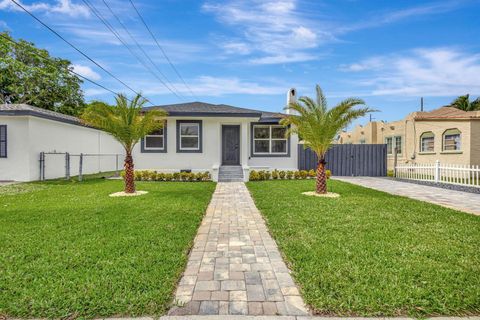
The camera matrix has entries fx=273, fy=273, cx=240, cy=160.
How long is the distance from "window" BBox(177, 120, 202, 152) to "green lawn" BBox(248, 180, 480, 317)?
8650 mm

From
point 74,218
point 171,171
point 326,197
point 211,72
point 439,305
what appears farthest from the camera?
point 211,72

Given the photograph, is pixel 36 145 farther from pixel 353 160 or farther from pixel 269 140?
pixel 353 160

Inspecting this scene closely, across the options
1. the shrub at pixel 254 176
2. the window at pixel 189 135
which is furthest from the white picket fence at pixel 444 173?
the window at pixel 189 135

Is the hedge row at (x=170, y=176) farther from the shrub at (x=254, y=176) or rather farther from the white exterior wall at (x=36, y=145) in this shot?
the white exterior wall at (x=36, y=145)

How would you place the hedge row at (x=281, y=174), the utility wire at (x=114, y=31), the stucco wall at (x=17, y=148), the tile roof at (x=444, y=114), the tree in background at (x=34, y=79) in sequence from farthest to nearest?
the tree in background at (x=34, y=79) < the tile roof at (x=444, y=114) < the hedge row at (x=281, y=174) < the stucco wall at (x=17, y=148) < the utility wire at (x=114, y=31)

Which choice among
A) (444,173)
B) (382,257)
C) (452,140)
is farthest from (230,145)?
(452,140)

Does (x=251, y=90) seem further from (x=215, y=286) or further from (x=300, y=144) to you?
(x=215, y=286)

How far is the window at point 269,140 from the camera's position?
52.1 feet

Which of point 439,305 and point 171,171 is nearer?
point 439,305

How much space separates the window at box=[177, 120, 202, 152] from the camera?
14859mm

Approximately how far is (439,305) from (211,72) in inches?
880

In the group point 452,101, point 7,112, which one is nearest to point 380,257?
point 7,112

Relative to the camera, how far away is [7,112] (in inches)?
504

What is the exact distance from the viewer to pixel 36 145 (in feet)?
44.3
